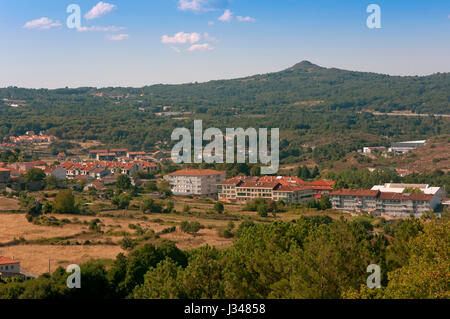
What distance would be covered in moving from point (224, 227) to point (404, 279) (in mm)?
21124

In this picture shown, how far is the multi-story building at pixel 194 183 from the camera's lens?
49312 millimetres

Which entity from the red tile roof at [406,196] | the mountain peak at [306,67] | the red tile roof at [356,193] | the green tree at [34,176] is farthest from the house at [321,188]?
the mountain peak at [306,67]

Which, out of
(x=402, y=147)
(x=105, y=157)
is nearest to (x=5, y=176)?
(x=105, y=157)

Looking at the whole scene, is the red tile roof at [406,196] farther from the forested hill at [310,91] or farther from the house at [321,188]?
the forested hill at [310,91]

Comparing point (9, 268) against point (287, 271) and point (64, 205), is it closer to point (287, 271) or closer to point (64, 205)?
Answer: point (287, 271)

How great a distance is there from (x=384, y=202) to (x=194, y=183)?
16134 millimetres

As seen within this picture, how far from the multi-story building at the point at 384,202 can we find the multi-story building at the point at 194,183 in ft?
38.4

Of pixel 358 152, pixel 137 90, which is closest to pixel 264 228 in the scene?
pixel 358 152

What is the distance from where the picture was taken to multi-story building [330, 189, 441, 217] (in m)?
40.4

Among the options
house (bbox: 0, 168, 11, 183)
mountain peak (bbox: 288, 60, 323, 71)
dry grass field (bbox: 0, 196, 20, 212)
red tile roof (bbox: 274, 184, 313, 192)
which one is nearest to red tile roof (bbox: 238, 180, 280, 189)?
red tile roof (bbox: 274, 184, 313, 192)

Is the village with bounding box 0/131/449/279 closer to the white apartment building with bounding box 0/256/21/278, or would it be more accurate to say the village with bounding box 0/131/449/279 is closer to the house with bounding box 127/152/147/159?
the white apartment building with bounding box 0/256/21/278
